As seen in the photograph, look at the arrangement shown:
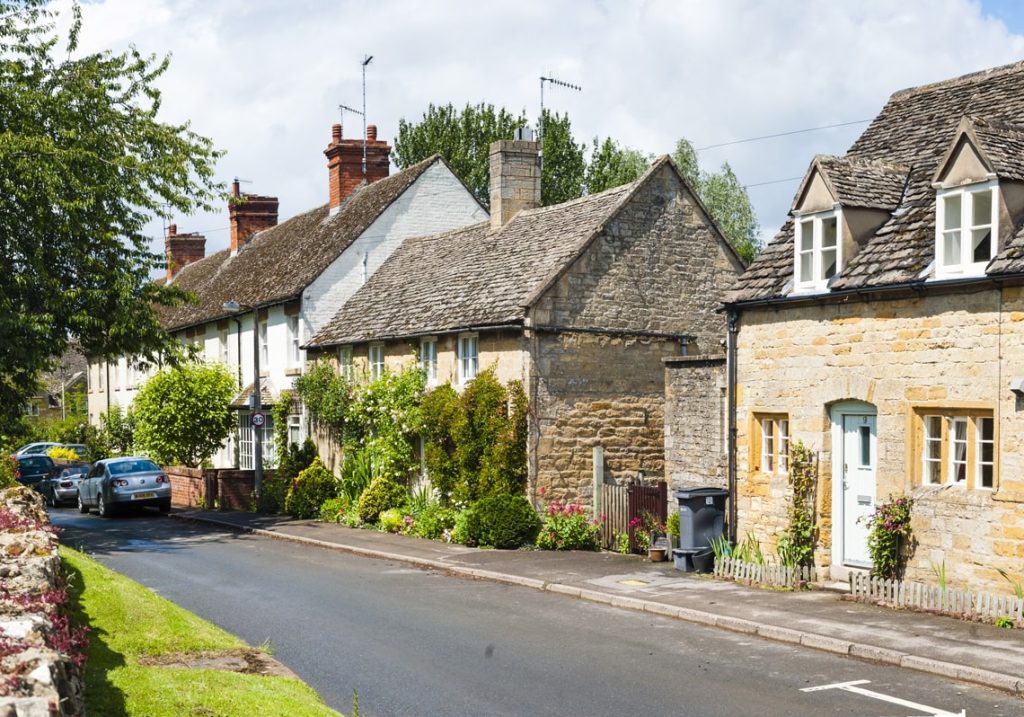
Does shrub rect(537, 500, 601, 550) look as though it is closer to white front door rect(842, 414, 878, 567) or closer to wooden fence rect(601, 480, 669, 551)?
wooden fence rect(601, 480, 669, 551)

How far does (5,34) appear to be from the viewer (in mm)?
25359

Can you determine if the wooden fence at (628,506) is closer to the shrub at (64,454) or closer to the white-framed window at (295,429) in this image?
the white-framed window at (295,429)

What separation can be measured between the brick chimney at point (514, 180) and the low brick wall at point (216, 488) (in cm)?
1090

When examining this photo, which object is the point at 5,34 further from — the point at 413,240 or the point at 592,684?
the point at 592,684

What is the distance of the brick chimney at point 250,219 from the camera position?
48375 millimetres

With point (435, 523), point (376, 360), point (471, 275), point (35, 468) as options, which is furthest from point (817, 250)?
point (35, 468)

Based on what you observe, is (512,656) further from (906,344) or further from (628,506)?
(628,506)

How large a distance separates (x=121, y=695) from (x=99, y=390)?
53265 millimetres

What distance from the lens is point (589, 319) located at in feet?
81.1

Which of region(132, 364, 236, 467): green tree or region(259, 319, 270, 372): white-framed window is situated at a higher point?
region(259, 319, 270, 372): white-framed window

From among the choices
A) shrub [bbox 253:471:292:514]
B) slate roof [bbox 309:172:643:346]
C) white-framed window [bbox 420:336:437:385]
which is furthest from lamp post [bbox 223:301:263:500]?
white-framed window [bbox 420:336:437:385]

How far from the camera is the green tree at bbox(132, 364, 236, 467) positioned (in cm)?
3747

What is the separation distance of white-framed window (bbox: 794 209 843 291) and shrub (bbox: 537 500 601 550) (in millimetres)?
7626

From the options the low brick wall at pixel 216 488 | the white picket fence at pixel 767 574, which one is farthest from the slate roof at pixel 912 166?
the low brick wall at pixel 216 488
